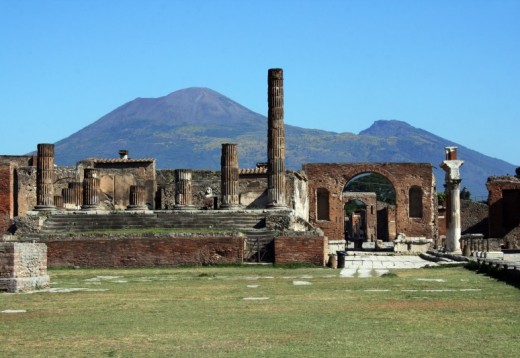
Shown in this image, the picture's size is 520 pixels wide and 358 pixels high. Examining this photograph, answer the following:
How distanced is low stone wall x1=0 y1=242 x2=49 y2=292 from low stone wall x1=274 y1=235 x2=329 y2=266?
11672 millimetres

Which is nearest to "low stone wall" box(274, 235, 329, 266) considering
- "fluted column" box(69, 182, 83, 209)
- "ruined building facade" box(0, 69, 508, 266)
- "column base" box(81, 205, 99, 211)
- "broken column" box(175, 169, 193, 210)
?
"ruined building facade" box(0, 69, 508, 266)

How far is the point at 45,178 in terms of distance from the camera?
149ft

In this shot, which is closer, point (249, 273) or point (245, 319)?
point (245, 319)

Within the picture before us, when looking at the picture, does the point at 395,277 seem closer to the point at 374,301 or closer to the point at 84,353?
the point at 374,301

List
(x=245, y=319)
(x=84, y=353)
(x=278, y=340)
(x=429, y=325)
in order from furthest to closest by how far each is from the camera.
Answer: (x=245, y=319) < (x=429, y=325) < (x=278, y=340) < (x=84, y=353)

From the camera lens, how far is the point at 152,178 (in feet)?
192

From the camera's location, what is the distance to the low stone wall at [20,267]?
22.6 metres

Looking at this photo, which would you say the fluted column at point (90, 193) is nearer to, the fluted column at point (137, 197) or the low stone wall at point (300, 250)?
the fluted column at point (137, 197)

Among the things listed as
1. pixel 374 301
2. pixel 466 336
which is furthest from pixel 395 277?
pixel 466 336

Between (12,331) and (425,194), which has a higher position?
(425,194)

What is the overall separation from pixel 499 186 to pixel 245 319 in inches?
1905

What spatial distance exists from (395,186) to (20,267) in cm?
4496

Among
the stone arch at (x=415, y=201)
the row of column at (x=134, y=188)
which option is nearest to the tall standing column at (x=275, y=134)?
the row of column at (x=134, y=188)

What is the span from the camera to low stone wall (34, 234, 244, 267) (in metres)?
34.1
